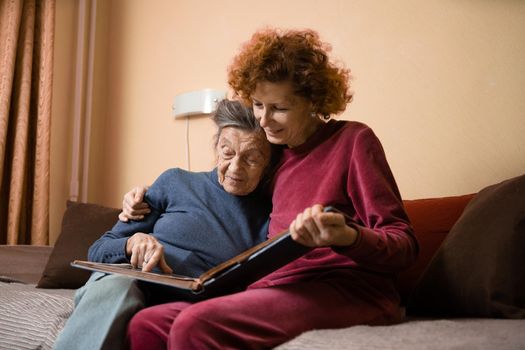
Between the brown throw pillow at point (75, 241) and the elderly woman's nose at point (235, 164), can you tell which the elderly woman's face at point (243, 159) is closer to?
the elderly woman's nose at point (235, 164)

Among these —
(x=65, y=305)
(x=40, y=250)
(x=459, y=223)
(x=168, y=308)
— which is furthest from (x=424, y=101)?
(x=40, y=250)

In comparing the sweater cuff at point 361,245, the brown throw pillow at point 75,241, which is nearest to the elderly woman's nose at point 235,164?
the sweater cuff at point 361,245

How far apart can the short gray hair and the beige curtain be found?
154 centimetres

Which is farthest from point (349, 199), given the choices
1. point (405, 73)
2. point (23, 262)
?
point (23, 262)

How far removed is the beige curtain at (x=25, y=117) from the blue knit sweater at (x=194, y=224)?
54.8 inches

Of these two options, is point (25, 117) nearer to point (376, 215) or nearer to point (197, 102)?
point (197, 102)

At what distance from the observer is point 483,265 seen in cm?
124

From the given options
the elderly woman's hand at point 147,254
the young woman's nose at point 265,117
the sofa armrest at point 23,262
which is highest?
the young woman's nose at point 265,117

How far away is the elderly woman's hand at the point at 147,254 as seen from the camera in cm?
127

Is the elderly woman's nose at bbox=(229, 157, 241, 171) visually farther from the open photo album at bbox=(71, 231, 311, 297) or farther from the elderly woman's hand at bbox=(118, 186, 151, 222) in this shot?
the open photo album at bbox=(71, 231, 311, 297)

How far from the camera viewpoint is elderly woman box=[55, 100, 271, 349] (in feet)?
4.50

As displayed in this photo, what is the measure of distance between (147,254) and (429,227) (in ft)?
→ 2.55

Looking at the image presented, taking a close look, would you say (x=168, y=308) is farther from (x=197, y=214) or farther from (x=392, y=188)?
(x=392, y=188)

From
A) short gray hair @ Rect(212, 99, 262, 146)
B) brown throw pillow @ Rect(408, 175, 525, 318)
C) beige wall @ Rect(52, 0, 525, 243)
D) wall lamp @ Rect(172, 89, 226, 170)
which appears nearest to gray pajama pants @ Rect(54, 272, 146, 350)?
short gray hair @ Rect(212, 99, 262, 146)
